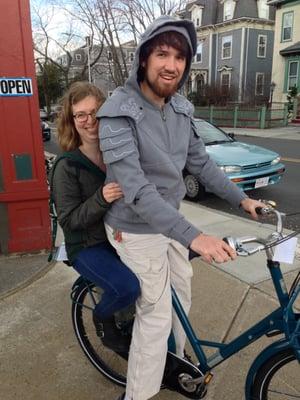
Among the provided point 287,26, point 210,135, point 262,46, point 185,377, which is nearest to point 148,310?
point 185,377

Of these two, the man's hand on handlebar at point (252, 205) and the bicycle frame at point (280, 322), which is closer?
the bicycle frame at point (280, 322)

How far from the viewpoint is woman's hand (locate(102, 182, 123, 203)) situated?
176 cm

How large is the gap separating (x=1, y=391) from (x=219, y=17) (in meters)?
35.1

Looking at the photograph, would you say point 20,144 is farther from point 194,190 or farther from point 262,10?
point 262,10

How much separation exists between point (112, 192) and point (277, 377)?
130 centimetres

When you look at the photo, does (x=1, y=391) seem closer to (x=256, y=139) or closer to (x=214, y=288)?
(x=214, y=288)

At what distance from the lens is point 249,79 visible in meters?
31.0

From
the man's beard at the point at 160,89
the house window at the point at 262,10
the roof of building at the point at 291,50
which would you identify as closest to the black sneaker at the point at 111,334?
the man's beard at the point at 160,89

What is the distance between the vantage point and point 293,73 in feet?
79.7

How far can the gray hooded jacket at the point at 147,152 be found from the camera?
1.58 m

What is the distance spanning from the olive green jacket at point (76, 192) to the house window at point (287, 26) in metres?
25.7

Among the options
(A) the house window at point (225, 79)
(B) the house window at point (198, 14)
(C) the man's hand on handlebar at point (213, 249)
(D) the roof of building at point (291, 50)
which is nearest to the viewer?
(C) the man's hand on handlebar at point (213, 249)

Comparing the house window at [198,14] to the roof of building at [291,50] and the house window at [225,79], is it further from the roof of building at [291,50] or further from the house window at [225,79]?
the roof of building at [291,50]

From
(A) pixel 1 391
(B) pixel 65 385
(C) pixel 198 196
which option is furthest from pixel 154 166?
(C) pixel 198 196
